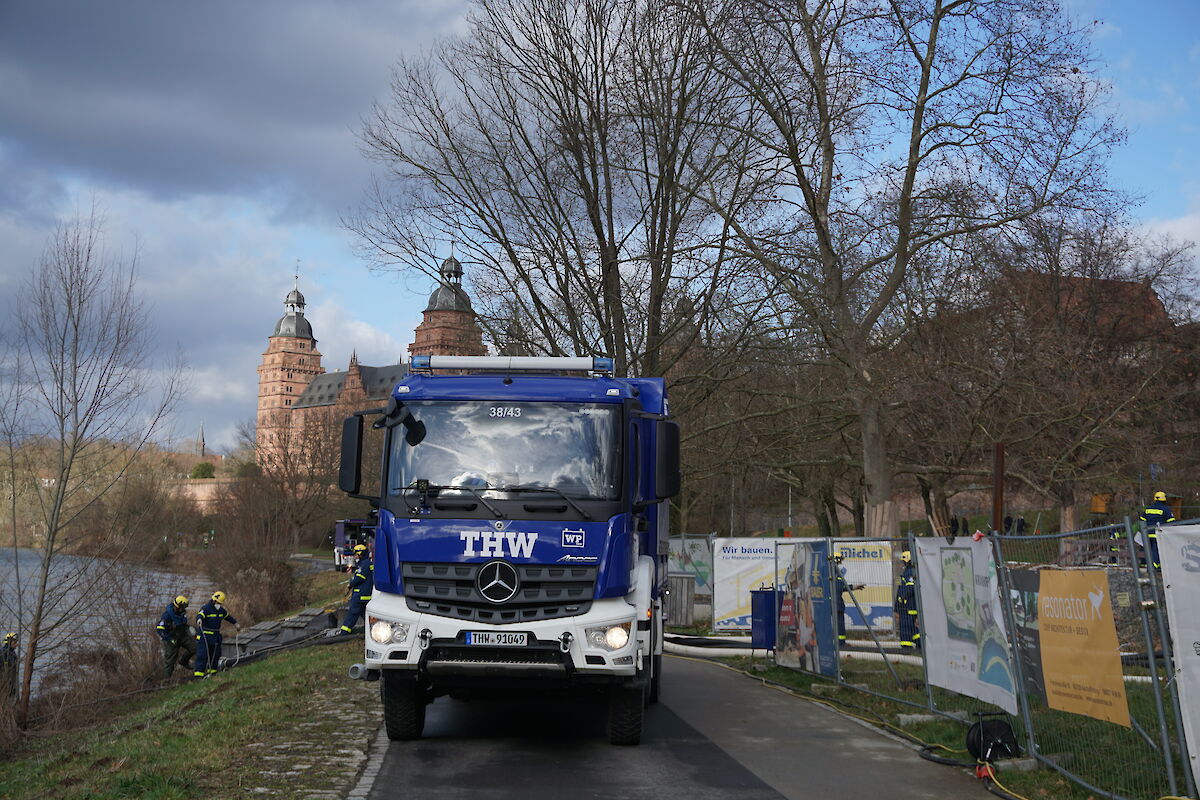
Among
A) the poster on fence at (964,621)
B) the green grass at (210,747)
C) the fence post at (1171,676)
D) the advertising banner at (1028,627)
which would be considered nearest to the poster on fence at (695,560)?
the green grass at (210,747)

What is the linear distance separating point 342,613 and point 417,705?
76.2 feet

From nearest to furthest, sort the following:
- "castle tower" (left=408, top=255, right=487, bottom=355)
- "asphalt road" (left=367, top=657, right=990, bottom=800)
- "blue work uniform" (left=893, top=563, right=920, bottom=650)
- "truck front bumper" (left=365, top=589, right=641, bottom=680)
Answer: "asphalt road" (left=367, top=657, right=990, bottom=800) < "truck front bumper" (left=365, top=589, right=641, bottom=680) < "blue work uniform" (left=893, top=563, right=920, bottom=650) < "castle tower" (left=408, top=255, right=487, bottom=355)

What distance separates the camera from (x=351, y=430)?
9.55 m

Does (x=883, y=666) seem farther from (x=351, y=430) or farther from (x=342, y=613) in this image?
(x=342, y=613)

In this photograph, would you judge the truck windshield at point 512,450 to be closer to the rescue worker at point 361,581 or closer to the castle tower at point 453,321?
the rescue worker at point 361,581

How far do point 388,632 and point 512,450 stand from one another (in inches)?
71.0

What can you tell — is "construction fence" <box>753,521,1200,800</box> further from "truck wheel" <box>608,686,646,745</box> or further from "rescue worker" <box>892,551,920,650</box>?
"rescue worker" <box>892,551,920,650</box>

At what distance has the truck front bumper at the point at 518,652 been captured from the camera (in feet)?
28.7

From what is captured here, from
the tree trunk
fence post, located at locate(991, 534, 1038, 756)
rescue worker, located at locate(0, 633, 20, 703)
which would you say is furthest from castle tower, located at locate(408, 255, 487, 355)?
fence post, located at locate(991, 534, 1038, 756)

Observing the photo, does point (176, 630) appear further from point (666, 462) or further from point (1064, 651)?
point (1064, 651)

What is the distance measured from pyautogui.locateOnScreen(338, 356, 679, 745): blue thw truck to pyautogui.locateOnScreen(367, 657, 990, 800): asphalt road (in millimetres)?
543

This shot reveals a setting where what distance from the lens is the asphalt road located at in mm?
7938

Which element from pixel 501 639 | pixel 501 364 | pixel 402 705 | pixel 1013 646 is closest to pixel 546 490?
pixel 501 639

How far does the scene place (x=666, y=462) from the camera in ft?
30.4
